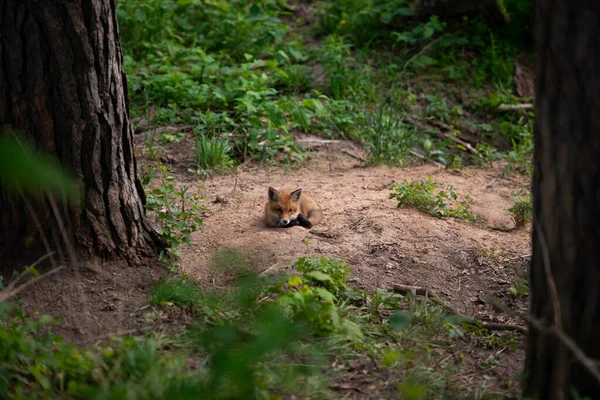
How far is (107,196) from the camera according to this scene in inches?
178

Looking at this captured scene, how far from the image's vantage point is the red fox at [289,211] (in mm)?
6328

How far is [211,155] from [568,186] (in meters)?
5.16

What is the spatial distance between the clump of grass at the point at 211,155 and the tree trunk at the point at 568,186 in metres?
4.89

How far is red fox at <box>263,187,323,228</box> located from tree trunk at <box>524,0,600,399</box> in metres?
3.31

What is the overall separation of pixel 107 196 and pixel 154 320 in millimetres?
926

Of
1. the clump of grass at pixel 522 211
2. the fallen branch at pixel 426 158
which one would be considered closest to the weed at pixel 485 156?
the fallen branch at pixel 426 158

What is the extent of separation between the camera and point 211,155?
7652mm

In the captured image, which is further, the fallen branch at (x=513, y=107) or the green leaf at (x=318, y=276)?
the fallen branch at (x=513, y=107)

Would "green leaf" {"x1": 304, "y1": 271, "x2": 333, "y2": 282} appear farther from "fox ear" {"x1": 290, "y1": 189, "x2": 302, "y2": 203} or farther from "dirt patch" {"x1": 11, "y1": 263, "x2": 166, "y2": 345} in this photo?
"fox ear" {"x1": 290, "y1": 189, "x2": 302, "y2": 203}

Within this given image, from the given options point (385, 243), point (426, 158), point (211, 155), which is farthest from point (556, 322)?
point (426, 158)

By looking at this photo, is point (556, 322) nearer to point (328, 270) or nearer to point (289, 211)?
point (328, 270)

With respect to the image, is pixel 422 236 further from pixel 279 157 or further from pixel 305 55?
pixel 305 55

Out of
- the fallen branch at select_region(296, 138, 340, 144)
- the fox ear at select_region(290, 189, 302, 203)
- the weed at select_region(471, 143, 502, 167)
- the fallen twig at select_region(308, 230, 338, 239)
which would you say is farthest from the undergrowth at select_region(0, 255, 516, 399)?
the weed at select_region(471, 143, 502, 167)

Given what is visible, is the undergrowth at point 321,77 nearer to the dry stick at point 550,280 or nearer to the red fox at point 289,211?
the red fox at point 289,211
